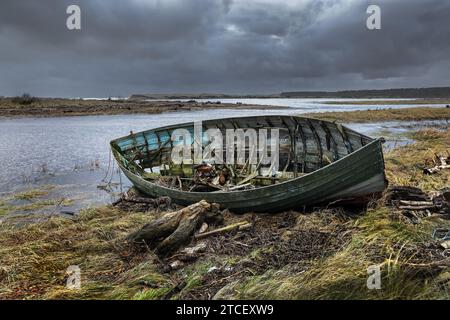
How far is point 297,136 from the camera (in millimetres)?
10969

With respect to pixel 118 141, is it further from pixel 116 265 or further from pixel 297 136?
pixel 116 265

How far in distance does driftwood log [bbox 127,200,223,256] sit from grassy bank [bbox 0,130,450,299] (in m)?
0.25

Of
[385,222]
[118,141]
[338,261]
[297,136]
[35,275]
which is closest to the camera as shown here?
[338,261]

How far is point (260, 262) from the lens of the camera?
6.15 meters

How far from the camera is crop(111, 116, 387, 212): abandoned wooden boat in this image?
7.53m

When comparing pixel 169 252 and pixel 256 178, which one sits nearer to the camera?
pixel 169 252

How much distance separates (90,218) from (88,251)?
2.78 metres

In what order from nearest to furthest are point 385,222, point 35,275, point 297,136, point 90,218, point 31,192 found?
point 35,275
point 385,222
point 90,218
point 297,136
point 31,192

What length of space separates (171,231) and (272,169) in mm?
4190

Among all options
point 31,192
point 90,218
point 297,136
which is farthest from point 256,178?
point 31,192

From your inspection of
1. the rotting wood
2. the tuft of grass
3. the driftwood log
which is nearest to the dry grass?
the tuft of grass
